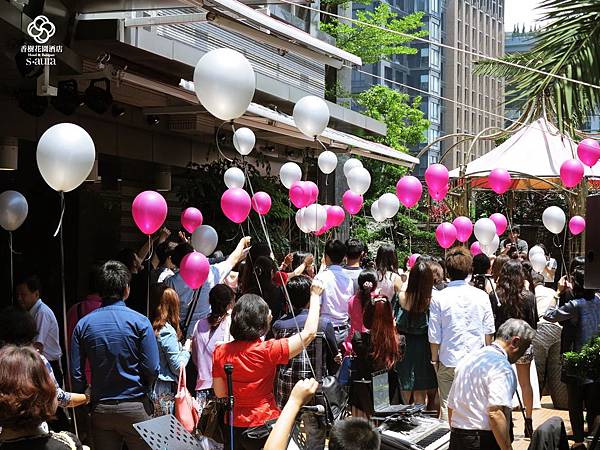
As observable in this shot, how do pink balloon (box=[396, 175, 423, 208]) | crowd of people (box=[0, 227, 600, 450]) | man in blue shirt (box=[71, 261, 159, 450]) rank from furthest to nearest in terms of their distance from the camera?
pink balloon (box=[396, 175, 423, 208]), man in blue shirt (box=[71, 261, 159, 450]), crowd of people (box=[0, 227, 600, 450])

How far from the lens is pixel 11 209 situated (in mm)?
7969

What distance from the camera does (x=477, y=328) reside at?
772 cm

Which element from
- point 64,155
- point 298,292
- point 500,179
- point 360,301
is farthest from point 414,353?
point 500,179

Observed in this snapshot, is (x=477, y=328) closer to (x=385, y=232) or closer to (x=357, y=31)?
(x=385, y=232)

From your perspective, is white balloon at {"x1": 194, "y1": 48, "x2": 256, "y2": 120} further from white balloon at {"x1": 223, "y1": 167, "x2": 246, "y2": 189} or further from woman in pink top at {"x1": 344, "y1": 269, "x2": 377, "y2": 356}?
white balloon at {"x1": 223, "y1": 167, "x2": 246, "y2": 189}

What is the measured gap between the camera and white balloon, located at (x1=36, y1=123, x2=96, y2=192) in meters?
6.14

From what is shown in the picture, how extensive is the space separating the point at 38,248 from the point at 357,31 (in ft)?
61.8

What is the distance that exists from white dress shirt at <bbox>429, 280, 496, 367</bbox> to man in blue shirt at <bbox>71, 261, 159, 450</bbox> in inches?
113

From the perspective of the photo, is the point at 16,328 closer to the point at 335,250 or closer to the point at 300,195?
the point at 335,250

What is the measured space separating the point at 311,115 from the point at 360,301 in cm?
171

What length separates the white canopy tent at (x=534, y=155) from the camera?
493 inches

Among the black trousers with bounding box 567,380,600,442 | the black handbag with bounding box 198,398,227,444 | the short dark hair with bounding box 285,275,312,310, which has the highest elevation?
the short dark hair with bounding box 285,275,312,310

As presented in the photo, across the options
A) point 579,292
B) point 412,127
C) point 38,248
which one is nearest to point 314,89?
point 38,248

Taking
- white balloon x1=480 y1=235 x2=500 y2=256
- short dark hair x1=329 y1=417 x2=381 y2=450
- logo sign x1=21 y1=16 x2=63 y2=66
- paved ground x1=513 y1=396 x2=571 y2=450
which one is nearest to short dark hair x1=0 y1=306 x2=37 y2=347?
short dark hair x1=329 y1=417 x2=381 y2=450
